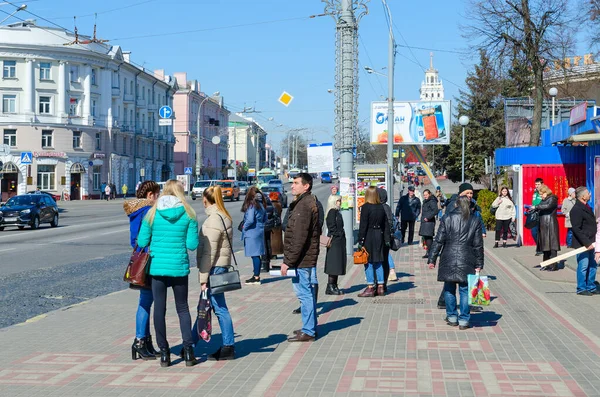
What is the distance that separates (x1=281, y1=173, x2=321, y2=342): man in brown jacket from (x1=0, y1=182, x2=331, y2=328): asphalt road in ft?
A: 13.2

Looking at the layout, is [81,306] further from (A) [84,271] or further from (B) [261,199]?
(A) [84,271]

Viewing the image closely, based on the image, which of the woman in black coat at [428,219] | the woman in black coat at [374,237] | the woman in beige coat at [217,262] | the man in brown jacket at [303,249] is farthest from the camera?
Result: the woman in black coat at [428,219]

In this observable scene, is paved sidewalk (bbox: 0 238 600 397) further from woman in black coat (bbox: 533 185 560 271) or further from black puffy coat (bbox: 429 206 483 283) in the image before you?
woman in black coat (bbox: 533 185 560 271)

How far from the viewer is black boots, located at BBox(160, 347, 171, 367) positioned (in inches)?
301

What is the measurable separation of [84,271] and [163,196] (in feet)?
33.0

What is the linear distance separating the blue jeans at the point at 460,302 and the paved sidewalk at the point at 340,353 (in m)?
0.17

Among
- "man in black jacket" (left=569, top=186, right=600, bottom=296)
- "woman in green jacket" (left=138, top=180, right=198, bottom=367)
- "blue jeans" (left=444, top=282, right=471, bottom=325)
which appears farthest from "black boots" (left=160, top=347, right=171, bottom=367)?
"man in black jacket" (left=569, top=186, right=600, bottom=296)

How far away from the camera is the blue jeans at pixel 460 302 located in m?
9.67

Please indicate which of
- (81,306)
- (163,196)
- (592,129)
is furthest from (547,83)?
(163,196)

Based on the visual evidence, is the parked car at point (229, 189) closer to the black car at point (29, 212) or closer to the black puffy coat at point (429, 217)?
the black car at point (29, 212)

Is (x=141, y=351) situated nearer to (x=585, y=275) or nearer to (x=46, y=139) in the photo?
(x=585, y=275)

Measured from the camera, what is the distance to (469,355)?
8125 mm

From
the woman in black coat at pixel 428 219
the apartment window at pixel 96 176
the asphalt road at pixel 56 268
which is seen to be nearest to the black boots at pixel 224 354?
the asphalt road at pixel 56 268

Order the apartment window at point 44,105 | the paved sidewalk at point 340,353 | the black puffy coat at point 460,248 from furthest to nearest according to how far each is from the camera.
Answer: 1. the apartment window at point 44,105
2. the black puffy coat at point 460,248
3. the paved sidewalk at point 340,353
